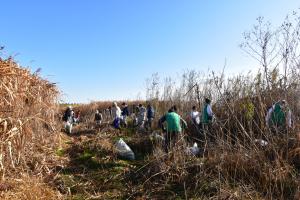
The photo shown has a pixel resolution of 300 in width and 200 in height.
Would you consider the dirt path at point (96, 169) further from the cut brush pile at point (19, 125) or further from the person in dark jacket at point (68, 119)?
the person in dark jacket at point (68, 119)

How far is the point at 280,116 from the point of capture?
6930mm

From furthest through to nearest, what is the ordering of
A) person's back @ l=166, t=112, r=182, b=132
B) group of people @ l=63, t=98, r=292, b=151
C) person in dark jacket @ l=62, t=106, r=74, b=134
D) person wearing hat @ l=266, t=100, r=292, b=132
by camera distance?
1. person in dark jacket @ l=62, t=106, r=74, b=134
2. person's back @ l=166, t=112, r=182, b=132
3. group of people @ l=63, t=98, r=292, b=151
4. person wearing hat @ l=266, t=100, r=292, b=132

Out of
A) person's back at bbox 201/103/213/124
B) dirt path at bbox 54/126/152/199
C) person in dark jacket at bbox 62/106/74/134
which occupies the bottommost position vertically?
dirt path at bbox 54/126/152/199

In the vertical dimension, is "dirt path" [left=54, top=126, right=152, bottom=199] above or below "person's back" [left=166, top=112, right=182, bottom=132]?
below

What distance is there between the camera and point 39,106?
8.16 metres

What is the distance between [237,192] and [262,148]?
1139 mm

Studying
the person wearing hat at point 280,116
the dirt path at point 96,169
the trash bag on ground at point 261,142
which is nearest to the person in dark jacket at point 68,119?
the dirt path at point 96,169

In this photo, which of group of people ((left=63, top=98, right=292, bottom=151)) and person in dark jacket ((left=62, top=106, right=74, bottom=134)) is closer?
group of people ((left=63, top=98, right=292, bottom=151))

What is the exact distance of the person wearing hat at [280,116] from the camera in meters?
6.43

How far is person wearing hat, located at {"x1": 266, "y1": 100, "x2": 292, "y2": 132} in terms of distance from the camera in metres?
6.43

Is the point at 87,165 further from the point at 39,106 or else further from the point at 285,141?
the point at 285,141

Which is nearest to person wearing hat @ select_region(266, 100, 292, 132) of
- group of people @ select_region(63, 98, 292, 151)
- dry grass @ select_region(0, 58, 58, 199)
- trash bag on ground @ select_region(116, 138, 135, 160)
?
group of people @ select_region(63, 98, 292, 151)

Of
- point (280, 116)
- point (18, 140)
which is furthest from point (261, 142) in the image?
point (18, 140)

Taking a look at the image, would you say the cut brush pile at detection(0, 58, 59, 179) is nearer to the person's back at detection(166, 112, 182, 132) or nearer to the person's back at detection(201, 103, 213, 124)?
the person's back at detection(166, 112, 182, 132)
